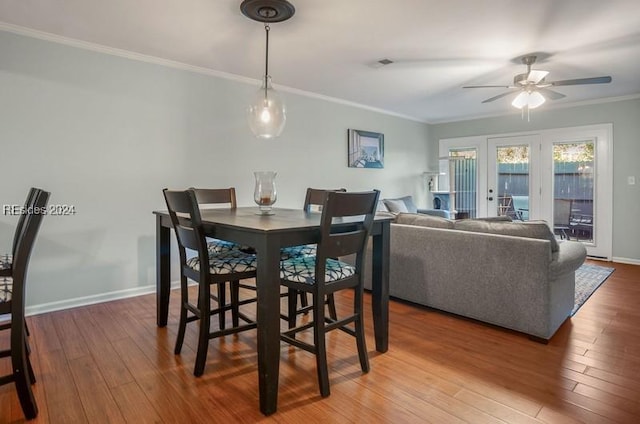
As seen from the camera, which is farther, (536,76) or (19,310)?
(536,76)

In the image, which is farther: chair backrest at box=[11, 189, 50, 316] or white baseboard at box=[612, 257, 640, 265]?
white baseboard at box=[612, 257, 640, 265]

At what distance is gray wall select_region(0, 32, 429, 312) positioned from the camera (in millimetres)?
2797

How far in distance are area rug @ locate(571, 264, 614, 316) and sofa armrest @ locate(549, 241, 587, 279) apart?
0.60m

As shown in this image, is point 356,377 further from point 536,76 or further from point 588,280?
point 588,280

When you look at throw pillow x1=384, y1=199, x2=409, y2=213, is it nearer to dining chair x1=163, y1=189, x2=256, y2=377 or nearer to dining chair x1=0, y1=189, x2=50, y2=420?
dining chair x1=163, y1=189, x2=256, y2=377

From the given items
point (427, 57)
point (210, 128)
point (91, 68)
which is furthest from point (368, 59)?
point (91, 68)

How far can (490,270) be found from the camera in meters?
2.54

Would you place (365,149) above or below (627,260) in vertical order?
above

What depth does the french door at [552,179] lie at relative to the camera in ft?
16.6

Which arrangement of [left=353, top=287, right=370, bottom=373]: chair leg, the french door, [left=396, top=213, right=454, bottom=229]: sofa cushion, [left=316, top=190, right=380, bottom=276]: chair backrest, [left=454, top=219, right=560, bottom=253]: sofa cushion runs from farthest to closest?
1. the french door
2. [left=396, top=213, right=454, bottom=229]: sofa cushion
3. [left=454, top=219, right=560, bottom=253]: sofa cushion
4. [left=353, top=287, right=370, bottom=373]: chair leg
5. [left=316, top=190, right=380, bottom=276]: chair backrest

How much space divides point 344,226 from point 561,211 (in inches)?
196

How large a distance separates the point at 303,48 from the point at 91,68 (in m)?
1.79

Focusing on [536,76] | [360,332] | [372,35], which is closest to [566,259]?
[360,332]

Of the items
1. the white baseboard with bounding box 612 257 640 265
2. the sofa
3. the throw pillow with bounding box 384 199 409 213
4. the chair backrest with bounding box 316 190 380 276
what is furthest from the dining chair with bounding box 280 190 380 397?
the white baseboard with bounding box 612 257 640 265
